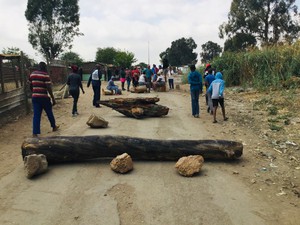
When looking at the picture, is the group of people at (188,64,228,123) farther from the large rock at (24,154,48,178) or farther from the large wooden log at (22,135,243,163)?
the large rock at (24,154,48,178)

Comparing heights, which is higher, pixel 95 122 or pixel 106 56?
pixel 106 56

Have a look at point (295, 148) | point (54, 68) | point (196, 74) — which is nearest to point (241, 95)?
point (196, 74)

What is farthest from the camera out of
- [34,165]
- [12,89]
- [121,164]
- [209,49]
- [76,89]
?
[209,49]

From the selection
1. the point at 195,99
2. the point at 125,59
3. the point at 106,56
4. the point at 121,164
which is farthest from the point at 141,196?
the point at 106,56

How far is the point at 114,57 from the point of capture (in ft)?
197

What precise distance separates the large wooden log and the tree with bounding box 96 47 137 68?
48.1 m

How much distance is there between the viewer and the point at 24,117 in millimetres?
12047

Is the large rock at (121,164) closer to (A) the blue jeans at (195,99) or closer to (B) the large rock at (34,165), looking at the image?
(B) the large rock at (34,165)

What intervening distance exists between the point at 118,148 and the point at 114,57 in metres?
55.1

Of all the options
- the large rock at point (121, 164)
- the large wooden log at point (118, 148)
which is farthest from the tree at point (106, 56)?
the large rock at point (121, 164)

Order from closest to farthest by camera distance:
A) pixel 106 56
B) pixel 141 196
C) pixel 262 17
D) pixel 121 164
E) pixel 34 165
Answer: pixel 141 196 < pixel 34 165 < pixel 121 164 < pixel 262 17 < pixel 106 56

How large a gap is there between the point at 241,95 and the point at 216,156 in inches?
426

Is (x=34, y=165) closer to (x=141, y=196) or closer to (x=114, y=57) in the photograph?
(x=141, y=196)

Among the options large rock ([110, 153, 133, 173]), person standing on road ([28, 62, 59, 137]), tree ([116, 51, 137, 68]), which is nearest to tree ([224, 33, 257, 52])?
tree ([116, 51, 137, 68])
